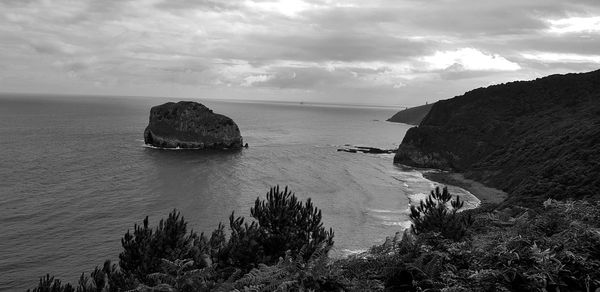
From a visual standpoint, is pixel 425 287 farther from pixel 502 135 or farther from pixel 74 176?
pixel 502 135

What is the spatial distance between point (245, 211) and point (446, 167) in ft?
216

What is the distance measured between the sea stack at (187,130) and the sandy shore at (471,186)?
201 ft

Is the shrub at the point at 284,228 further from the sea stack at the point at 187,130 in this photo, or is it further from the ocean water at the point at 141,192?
the sea stack at the point at 187,130

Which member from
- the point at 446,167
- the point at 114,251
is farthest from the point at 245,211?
the point at 446,167

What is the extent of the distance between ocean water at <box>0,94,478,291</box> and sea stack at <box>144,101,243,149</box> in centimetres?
741

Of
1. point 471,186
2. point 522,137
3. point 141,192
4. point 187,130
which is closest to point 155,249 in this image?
point 141,192

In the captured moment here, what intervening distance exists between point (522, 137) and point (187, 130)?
9153 cm

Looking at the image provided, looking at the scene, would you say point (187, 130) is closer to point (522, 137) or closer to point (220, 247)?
point (522, 137)

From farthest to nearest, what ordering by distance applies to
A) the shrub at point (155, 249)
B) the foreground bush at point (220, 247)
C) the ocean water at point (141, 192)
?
the ocean water at point (141, 192), the shrub at point (155, 249), the foreground bush at point (220, 247)

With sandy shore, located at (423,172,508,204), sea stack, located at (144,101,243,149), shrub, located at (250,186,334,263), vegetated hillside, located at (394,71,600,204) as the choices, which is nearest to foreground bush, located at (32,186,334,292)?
shrub, located at (250,186,334,263)

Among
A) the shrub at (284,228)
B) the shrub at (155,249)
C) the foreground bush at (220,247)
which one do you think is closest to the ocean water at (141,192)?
the shrub at (155,249)

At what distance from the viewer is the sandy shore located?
7275 cm

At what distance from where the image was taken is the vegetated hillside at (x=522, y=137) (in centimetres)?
5941

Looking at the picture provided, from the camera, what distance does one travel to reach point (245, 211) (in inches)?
2269
